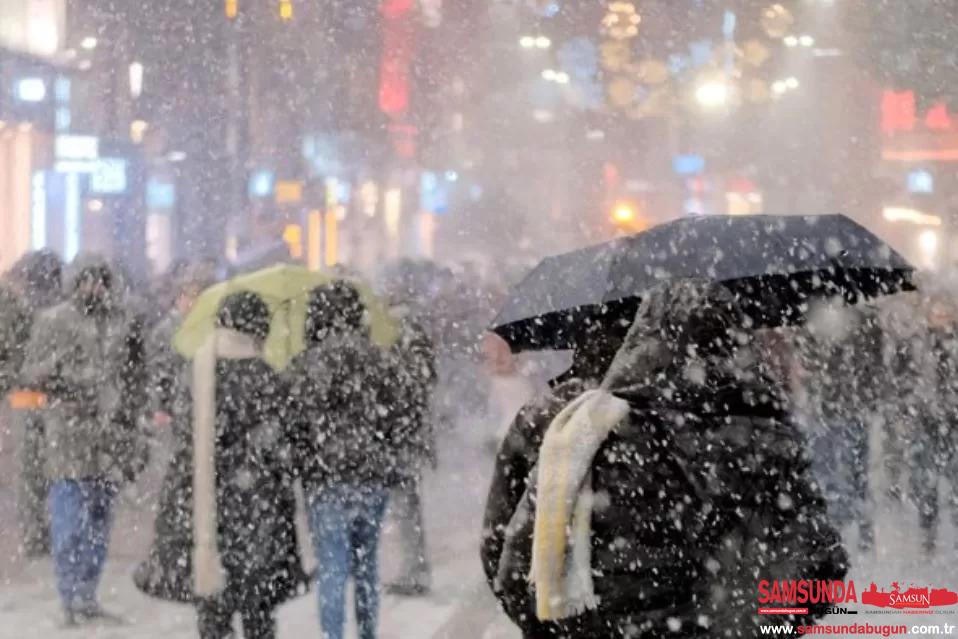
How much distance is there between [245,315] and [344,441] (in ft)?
2.64

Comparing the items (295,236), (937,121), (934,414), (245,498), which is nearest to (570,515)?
(245,498)

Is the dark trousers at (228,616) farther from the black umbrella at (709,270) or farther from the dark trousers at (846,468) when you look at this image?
the dark trousers at (846,468)

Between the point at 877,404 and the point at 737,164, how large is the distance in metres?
46.8

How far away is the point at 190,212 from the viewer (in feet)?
145

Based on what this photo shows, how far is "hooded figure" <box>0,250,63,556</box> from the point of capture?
27.1ft

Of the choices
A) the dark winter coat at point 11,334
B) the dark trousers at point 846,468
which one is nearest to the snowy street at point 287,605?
the dark winter coat at point 11,334

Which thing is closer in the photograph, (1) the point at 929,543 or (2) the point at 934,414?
(1) the point at 929,543

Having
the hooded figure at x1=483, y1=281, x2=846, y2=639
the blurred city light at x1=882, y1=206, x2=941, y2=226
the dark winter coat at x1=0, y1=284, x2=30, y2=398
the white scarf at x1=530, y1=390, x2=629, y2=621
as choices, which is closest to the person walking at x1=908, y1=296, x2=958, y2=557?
the dark winter coat at x1=0, y1=284, x2=30, y2=398

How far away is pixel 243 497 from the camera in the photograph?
214 inches

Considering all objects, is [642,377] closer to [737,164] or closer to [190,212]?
[190,212]

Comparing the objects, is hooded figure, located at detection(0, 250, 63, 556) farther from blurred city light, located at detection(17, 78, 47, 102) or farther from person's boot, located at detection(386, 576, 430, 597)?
blurred city light, located at detection(17, 78, 47, 102)

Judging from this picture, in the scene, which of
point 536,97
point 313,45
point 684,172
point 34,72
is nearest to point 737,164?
point 684,172

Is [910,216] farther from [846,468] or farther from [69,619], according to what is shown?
[69,619]

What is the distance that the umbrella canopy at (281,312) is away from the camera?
20.7ft
